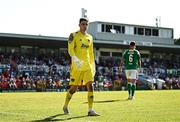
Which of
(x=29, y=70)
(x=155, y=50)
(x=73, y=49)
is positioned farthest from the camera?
(x=155, y=50)

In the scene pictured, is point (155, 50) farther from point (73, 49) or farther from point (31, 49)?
point (73, 49)

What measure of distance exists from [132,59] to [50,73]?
24708mm

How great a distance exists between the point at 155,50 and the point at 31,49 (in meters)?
17.9

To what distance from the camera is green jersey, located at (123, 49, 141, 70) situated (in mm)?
17375

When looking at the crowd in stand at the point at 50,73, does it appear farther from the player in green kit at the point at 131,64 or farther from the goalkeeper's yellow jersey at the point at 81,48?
the goalkeeper's yellow jersey at the point at 81,48

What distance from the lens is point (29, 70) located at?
41.1 metres

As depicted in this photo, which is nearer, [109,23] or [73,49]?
[73,49]

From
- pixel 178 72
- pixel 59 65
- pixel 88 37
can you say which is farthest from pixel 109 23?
pixel 88 37

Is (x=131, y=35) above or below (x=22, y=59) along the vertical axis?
above

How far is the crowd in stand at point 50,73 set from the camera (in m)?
35.5

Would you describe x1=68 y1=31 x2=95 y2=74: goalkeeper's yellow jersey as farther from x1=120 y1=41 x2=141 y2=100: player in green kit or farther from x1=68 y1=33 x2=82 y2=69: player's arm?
x1=120 y1=41 x2=141 y2=100: player in green kit

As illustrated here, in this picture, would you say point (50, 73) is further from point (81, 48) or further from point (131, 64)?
point (81, 48)

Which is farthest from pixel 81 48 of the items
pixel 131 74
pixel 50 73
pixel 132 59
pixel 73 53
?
pixel 50 73

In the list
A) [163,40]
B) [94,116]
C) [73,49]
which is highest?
[163,40]
